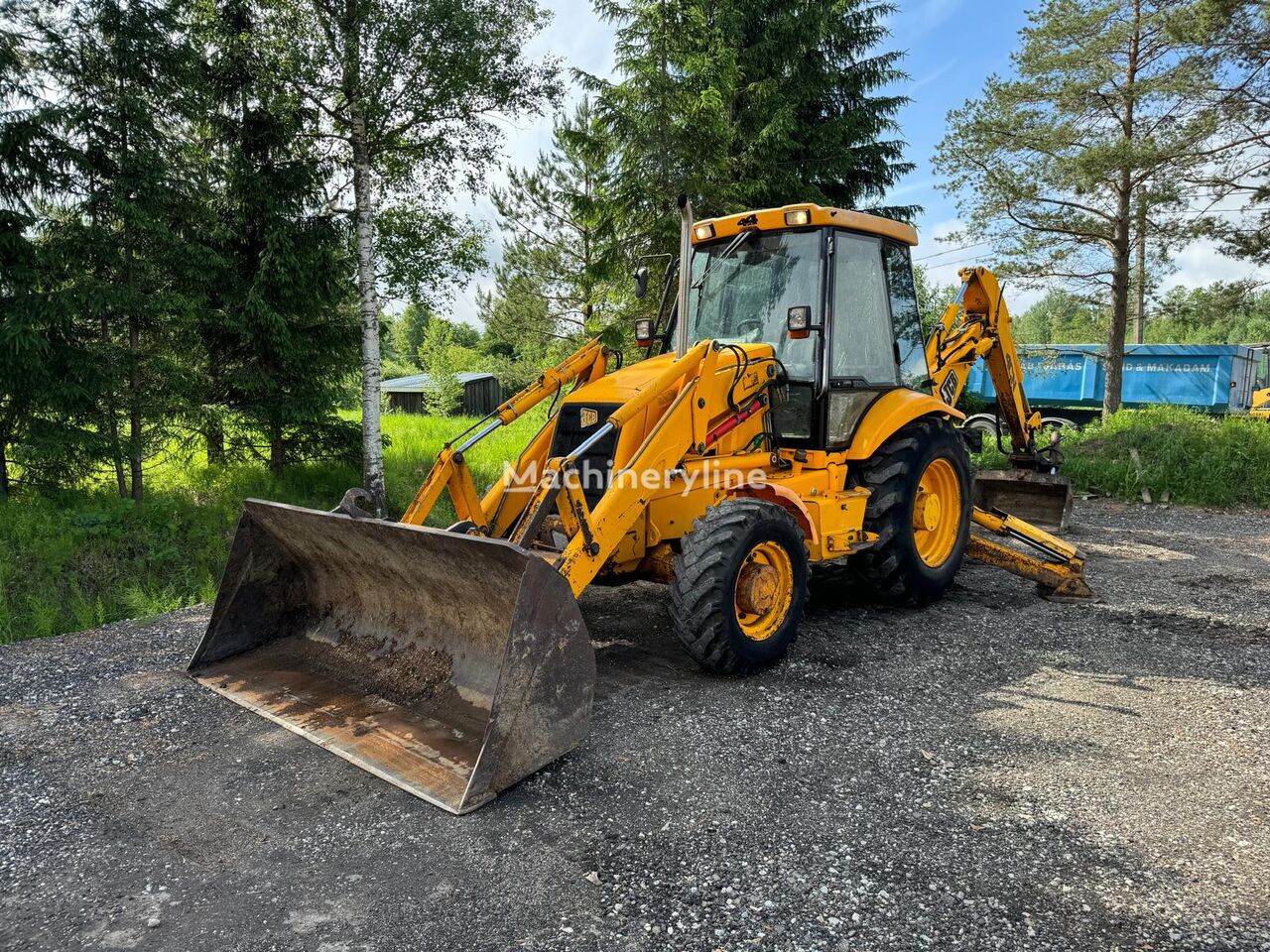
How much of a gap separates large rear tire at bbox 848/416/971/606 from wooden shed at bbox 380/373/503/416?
83.8 ft

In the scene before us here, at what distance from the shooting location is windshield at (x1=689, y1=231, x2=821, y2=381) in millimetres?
5352

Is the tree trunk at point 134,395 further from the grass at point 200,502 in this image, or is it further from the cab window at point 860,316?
the cab window at point 860,316

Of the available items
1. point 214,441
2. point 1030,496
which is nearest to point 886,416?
point 1030,496

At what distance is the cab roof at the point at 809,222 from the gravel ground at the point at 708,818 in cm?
283

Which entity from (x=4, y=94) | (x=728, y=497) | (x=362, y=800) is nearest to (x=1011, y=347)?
(x=728, y=497)

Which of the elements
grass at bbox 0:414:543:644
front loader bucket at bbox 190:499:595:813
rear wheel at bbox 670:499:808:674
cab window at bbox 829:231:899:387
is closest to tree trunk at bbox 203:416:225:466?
grass at bbox 0:414:543:644

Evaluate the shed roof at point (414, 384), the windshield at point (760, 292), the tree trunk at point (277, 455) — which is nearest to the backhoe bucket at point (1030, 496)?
the windshield at point (760, 292)

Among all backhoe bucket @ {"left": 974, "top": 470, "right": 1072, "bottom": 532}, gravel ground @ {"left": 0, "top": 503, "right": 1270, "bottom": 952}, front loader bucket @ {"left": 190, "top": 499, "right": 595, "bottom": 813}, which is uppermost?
backhoe bucket @ {"left": 974, "top": 470, "right": 1072, "bottom": 532}

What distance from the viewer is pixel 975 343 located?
6992 millimetres

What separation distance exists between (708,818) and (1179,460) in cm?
1160

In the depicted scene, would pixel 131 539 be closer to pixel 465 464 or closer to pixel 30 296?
pixel 30 296

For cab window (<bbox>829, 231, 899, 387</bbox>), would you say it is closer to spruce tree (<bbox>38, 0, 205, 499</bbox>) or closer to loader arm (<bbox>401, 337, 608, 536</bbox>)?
loader arm (<bbox>401, 337, 608, 536</bbox>)

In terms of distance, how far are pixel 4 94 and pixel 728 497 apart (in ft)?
26.5

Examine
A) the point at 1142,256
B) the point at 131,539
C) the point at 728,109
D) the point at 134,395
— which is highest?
the point at 728,109
